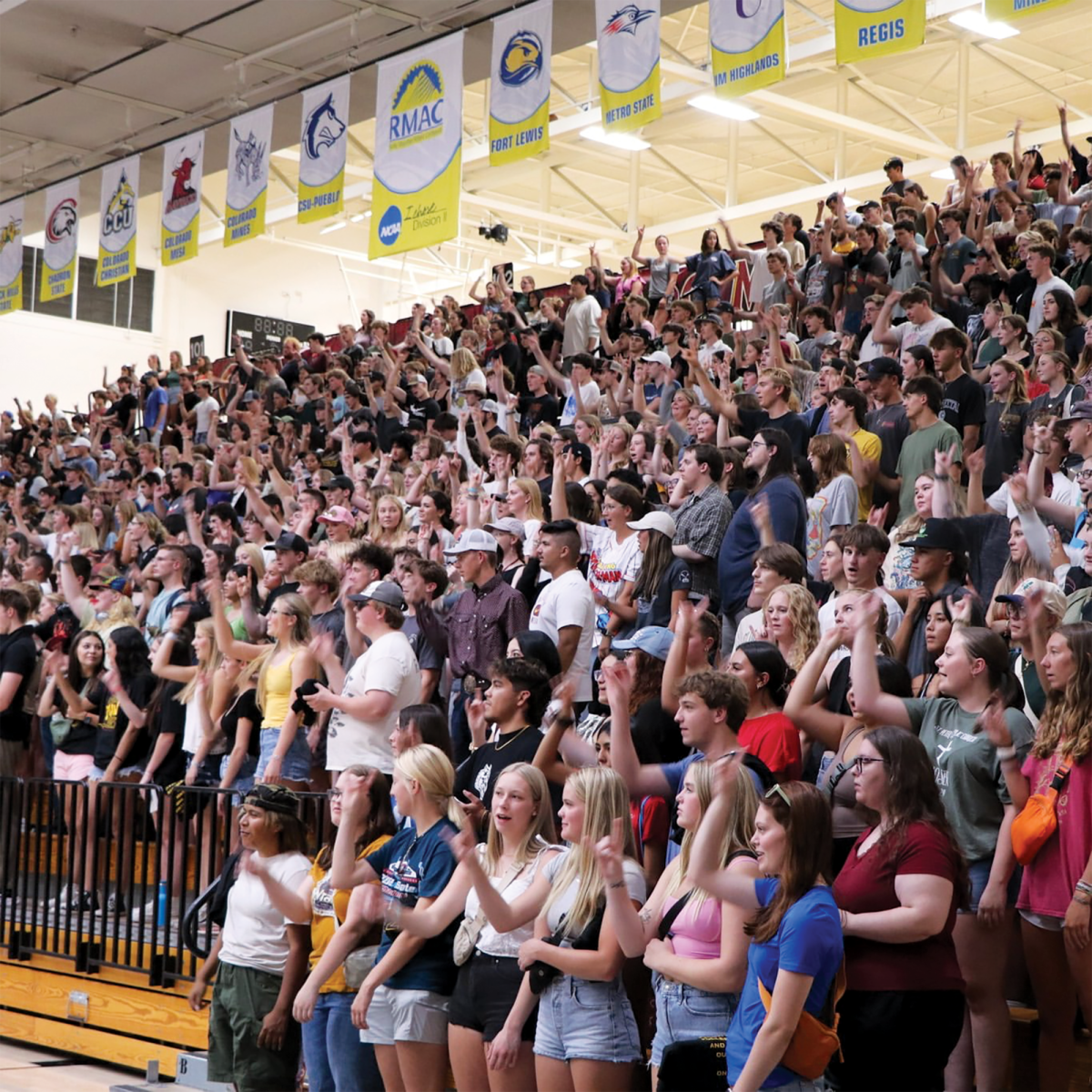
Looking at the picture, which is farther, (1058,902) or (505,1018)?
(505,1018)

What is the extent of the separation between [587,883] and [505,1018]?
55 centimetres

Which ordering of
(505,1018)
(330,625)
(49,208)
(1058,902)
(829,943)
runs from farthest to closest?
(49,208) < (330,625) < (505,1018) < (1058,902) < (829,943)

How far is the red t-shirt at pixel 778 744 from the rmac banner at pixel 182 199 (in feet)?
40.1

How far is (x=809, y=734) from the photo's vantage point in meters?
4.96

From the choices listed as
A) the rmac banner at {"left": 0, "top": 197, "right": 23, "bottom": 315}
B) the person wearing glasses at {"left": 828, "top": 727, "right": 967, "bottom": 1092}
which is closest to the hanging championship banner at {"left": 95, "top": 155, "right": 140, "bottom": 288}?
the rmac banner at {"left": 0, "top": 197, "right": 23, "bottom": 315}

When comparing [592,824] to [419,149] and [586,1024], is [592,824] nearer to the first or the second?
[586,1024]

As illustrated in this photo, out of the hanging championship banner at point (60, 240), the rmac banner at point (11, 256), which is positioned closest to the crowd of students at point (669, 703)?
the hanging championship banner at point (60, 240)

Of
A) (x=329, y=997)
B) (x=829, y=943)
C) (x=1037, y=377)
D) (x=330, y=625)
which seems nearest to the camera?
(x=829, y=943)

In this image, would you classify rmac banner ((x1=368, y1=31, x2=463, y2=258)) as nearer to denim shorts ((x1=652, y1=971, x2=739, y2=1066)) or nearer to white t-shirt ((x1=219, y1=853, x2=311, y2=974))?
white t-shirt ((x1=219, y1=853, x2=311, y2=974))

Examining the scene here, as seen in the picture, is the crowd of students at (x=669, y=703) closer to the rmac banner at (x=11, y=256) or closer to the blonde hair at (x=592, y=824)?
the blonde hair at (x=592, y=824)

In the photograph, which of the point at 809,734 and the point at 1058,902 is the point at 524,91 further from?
the point at 1058,902

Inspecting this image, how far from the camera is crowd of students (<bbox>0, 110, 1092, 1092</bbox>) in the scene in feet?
13.2

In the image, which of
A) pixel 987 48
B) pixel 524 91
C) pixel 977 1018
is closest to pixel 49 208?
pixel 524 91

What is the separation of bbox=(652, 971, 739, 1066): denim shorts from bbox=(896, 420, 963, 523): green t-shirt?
404cm
